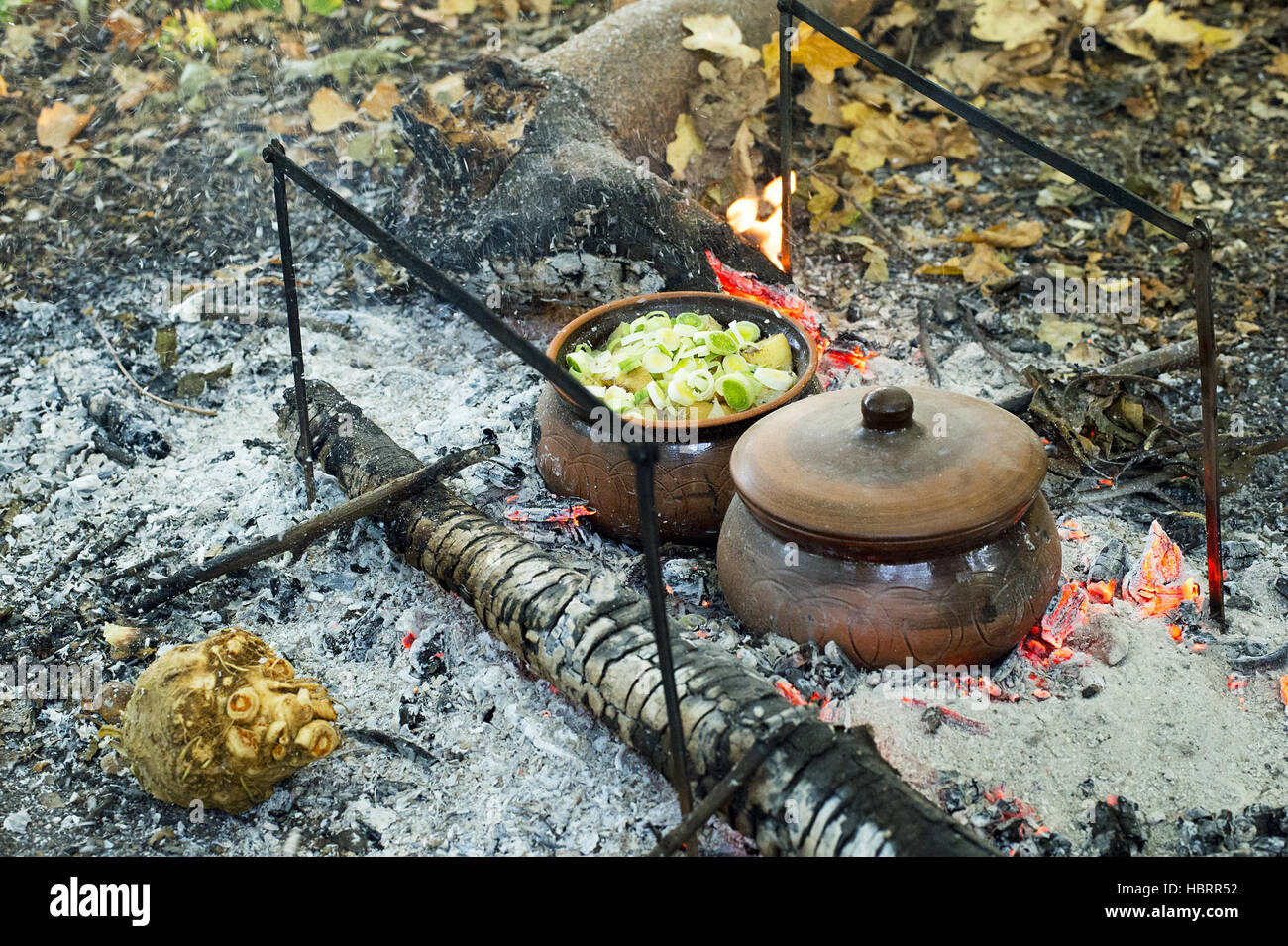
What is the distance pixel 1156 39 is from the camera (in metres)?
7.81

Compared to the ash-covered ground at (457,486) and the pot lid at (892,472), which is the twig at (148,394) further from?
the pot lid at (892,472)

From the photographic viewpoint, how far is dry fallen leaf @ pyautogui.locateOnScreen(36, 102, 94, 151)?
7.01 meters

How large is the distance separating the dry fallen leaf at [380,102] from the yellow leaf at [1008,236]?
3778 mm

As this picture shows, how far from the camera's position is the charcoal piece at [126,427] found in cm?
498

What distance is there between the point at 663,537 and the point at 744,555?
606 millimetres

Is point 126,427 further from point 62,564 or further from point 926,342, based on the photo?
point 926,342

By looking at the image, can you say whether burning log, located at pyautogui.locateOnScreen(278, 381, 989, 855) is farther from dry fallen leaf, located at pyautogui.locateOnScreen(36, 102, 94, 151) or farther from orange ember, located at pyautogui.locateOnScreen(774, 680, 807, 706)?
dry fallen leaf, located at pyautogui.locateOnScreen(36, 102, 94, 151)

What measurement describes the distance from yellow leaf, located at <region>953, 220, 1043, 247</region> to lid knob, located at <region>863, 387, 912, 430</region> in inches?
133

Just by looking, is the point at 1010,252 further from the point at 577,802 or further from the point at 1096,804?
the point at 577,802

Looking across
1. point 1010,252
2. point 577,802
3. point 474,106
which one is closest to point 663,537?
point 577,802

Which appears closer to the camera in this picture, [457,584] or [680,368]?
[457,584]

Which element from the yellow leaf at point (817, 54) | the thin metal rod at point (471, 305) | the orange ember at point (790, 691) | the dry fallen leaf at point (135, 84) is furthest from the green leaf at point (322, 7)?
the orange ember at point (790, 691)

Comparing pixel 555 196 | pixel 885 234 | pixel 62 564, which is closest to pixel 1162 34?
pixel 885 234

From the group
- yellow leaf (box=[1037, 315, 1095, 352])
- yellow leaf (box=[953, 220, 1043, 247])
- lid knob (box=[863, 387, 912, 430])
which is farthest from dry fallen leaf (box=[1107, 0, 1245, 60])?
lid knob (box=[863, 387, 912, 430])
